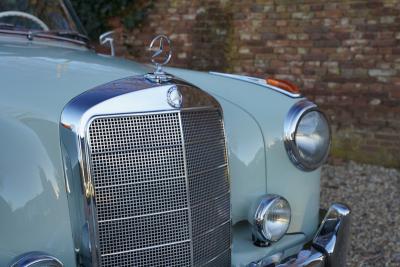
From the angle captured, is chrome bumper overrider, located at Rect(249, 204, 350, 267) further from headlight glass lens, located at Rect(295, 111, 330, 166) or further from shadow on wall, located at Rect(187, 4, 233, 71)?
shadow on wall, located at Rect(187, 4, 233, 71)

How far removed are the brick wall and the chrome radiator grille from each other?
156 inches

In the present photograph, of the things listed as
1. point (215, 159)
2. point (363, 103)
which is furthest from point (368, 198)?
point (215, 159)

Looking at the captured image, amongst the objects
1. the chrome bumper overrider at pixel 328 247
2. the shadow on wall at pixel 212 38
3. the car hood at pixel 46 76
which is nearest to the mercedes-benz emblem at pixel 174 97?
the car hood at pixel 46 76

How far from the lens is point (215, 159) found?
2.15 m

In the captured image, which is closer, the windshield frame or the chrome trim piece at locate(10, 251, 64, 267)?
the chrome trim piece at locate(10, 251, 64, 267)

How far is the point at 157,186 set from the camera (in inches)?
75.6

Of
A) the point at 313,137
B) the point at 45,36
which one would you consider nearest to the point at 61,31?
the point at 45,36

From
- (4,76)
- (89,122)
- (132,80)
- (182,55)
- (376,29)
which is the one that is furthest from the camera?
(182,55)

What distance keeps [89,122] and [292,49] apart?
4.63 metres

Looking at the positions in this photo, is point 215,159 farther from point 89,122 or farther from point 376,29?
point 376,29

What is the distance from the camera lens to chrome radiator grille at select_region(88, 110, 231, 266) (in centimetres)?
183

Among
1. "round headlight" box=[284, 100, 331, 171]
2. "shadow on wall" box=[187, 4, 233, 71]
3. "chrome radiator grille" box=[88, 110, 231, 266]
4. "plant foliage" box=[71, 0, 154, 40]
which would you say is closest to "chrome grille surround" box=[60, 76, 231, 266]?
"chrome radiator grille" box=[88, 110, 231, 266]

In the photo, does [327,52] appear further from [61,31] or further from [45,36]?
[45,36]

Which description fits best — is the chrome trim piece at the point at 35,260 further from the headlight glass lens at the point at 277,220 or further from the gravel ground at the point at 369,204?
the gravel ground at the point at 369,204
